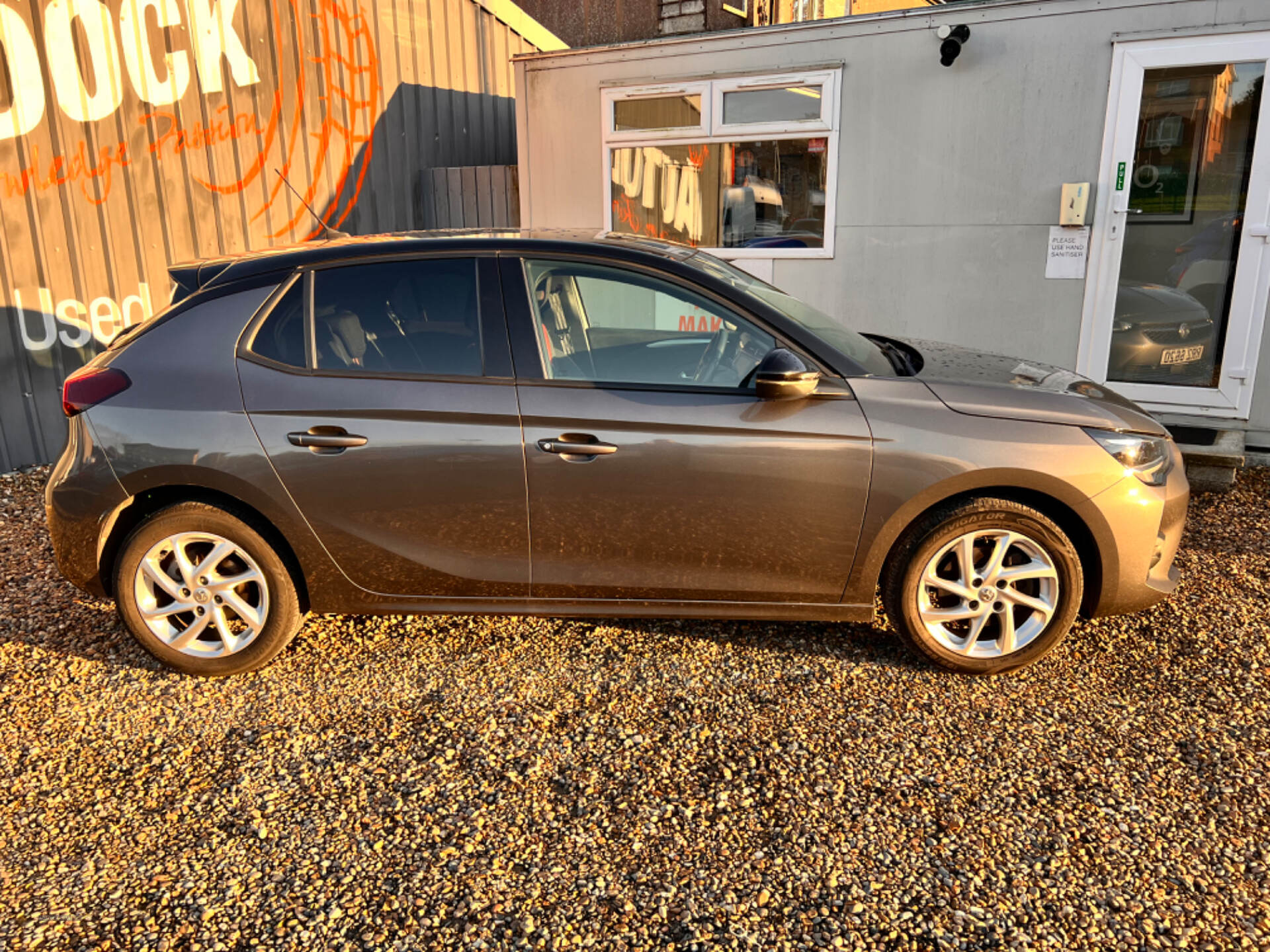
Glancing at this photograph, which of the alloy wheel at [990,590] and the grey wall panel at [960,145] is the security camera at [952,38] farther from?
the alloy wheel at [990,590]

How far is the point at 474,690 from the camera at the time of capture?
365 cm

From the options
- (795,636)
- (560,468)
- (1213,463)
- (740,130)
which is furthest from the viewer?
(740,130)

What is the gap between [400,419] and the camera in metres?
3.51

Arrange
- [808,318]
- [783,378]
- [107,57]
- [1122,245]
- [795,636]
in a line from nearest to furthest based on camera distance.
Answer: [783,378] → [808,318] → [795,636] → [1122,245] → [107,57]

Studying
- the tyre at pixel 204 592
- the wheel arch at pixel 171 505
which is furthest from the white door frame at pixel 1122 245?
the tyre at pixel 204 592

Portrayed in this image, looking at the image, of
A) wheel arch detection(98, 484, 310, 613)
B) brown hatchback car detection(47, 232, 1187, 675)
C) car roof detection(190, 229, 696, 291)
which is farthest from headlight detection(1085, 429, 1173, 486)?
wheel arch detection(98, 484, 310, 613)

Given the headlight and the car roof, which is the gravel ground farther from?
the car roof

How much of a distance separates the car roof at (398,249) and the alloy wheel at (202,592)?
42.7 inches

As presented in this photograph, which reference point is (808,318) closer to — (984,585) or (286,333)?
(984,585)

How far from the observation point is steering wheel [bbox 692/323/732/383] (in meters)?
3.55

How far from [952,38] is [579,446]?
489 cm

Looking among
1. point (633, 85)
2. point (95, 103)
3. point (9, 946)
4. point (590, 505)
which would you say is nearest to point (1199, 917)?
point (590, 505)

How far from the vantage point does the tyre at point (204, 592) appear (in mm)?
3617

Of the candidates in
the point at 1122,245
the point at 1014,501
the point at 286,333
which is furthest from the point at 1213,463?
the point at 286,333
